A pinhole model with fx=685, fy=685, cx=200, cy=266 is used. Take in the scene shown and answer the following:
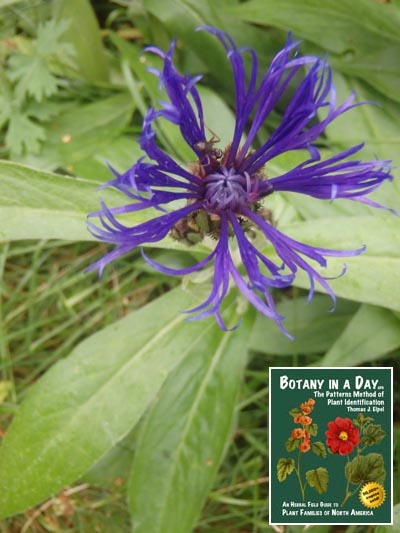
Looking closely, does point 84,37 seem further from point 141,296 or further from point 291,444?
point 291,444

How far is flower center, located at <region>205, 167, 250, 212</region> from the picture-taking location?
3.08 feet

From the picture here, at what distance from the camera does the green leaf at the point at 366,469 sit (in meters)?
1.21

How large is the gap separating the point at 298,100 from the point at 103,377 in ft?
2.31

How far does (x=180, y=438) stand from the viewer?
143cm

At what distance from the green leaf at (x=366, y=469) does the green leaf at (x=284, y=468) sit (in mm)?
98

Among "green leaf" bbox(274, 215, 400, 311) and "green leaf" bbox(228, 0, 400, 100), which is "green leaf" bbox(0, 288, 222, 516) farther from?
"green leaf" bbox(228, 0, 400, 100)

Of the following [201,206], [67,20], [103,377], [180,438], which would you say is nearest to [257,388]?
[180,438]

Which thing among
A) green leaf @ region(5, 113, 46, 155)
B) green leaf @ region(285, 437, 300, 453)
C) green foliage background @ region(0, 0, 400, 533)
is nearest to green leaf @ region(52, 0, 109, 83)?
green foliage background @ region(0, 0, 400, 533)

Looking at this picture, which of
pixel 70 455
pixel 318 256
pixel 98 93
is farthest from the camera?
pixel 98 93

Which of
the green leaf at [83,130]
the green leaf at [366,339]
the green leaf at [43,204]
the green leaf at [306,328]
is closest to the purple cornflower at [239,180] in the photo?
the green leaf at [43,204]

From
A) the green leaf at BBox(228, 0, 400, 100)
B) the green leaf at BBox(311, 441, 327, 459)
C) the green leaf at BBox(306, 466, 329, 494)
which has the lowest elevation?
the green leaf at BBox(306, 466, 329, 494)

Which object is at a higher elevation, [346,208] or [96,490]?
[346,208]

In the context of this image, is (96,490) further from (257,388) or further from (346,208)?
(346,208)

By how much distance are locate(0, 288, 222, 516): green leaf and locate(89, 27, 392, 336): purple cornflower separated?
1.43 ft
